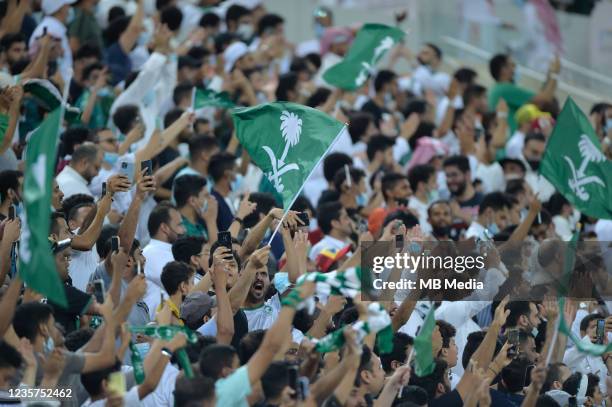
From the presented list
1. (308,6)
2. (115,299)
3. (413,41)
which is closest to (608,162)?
(115,299)

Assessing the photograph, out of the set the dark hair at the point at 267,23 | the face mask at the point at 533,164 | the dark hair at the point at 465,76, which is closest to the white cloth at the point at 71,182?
the face mask at the point at 533,164

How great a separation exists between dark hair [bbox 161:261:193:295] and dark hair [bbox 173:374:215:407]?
2285 mm

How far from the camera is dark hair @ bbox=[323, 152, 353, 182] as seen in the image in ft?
44.9

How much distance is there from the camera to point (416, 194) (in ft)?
44.6

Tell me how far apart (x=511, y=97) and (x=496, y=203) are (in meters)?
4.82

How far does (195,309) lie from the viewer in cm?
897

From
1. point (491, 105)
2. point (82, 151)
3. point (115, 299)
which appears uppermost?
point (115, 299)

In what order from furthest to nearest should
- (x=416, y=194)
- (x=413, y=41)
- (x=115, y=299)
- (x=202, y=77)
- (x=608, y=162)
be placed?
(x=413, y=41) < (x=202, y=77) < (x=416, y=194) < (x=608, y=162) < (x=115, y=299)

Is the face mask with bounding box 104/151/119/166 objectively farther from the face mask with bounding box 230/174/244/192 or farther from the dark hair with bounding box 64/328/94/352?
the dark hair with bounding box 64/328/94/352

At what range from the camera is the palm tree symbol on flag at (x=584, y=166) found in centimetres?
1213

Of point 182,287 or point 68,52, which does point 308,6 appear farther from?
point 182,287

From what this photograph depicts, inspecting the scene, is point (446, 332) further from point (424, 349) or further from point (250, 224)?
point (250, 224)

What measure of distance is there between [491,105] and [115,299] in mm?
10476

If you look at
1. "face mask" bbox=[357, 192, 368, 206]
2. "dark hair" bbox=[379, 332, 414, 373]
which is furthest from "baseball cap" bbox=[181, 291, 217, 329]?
"face mask" bbox=[357, 192, 368, 206]
